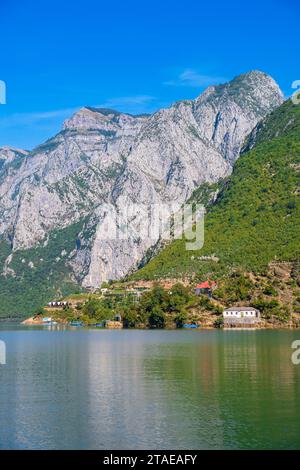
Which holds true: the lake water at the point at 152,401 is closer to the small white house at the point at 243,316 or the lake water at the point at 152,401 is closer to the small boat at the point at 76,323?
the small white house at the point at 243,316

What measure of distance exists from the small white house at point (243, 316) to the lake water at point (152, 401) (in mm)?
65557

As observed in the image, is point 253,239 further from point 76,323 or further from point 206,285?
point 76,323

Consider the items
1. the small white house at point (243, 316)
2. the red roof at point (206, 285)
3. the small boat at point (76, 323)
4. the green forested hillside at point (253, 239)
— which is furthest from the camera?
the small boat at point (76, 323)

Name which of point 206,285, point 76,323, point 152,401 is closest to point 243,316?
point 206,285

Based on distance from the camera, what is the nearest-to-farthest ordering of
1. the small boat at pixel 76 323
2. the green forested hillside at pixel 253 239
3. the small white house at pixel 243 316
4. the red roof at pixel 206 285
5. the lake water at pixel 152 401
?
1. the lake water at pixel 152 401
2. the small white house at pixel 243 316
3. the red roof at pixel 206 285
4. the green forested hillside at pixel 253 239
5. the small boat at pixel 76 323

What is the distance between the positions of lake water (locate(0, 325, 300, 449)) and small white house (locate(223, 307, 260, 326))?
65557 mm

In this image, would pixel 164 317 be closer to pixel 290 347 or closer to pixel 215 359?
pixel 290 347

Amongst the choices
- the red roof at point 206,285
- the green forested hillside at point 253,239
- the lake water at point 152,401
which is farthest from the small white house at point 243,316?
the lake water at point 152,401

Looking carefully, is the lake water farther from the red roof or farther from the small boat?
the small boat

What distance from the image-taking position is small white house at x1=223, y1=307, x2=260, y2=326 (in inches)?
5704

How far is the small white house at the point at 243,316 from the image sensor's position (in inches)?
5704

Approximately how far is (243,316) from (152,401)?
99093 mm

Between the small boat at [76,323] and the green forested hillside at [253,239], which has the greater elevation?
the green forested hillside at [253,239]

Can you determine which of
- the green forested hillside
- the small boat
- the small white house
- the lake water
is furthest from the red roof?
the lake water
